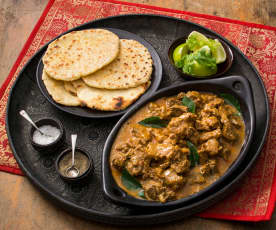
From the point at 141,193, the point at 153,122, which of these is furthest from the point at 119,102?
the point at 141,193

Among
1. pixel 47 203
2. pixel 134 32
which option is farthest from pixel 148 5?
pixel 47 203

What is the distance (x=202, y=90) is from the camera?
3926 millimetres

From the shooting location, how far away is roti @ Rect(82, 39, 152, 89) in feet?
13.9

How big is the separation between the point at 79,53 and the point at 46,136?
1.22m

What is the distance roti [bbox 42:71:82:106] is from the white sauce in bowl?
0.36 m

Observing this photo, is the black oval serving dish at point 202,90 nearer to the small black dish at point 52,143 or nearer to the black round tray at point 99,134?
the black round tray at point 99,134

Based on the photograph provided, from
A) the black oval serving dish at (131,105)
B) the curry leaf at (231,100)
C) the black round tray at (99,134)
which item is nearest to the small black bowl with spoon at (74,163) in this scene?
the black round tray at (99,134)

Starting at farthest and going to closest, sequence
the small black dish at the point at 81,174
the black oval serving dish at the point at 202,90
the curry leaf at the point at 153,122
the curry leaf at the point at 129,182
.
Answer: the curry leaf at the point at 153,122
the small black dish at the point at 81,174
the curry leaf at the point at 129,182
the black oval serving dish at the point at 202,90

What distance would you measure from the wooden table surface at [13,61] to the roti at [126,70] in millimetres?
1403

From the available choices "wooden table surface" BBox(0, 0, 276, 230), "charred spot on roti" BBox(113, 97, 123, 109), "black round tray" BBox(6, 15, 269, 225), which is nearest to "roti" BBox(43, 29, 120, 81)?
"black round tray" BBox(6, 15, 269, 225)

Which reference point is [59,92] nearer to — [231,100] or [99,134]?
[99,134]

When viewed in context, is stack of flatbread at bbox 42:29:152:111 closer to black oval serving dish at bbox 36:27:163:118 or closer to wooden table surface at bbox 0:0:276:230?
black oval serving dish at bbox 36:27:163:118

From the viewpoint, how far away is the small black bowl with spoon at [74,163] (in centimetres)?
352

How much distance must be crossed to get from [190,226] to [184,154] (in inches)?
28.2
